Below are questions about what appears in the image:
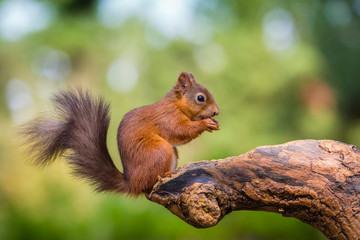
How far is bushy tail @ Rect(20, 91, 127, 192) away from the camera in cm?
137

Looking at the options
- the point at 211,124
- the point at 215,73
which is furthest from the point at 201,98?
the point at 215,73

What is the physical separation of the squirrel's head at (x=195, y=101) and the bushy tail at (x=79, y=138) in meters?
0.28

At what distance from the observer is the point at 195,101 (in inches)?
58.1

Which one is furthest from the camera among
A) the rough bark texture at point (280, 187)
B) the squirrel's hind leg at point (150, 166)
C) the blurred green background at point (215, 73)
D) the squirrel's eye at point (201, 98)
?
the blurred green background at point (215, 73)

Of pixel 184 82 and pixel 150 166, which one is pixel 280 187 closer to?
pixel 150 166

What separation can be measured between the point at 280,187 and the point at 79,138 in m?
0.69

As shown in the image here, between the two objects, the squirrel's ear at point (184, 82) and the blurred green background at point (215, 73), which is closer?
the squirrel's ear at point (184, 82)

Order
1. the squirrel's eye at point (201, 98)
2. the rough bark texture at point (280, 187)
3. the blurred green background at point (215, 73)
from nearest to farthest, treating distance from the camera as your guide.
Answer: the rough bark texture at point (280, 187), the squirrel's eye at point (201, 98), the blurred green background at point (215, 73)

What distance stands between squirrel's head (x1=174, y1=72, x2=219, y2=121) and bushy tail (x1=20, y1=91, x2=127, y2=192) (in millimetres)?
279

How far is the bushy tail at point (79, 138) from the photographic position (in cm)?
137

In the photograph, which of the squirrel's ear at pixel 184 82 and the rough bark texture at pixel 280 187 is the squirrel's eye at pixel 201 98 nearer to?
the squirrel's ear at pixel 184 82

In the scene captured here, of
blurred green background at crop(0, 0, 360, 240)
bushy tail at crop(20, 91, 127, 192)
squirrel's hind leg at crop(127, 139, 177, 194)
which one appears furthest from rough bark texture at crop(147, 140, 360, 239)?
blurred green background at crop(0, 0, 360, 240)

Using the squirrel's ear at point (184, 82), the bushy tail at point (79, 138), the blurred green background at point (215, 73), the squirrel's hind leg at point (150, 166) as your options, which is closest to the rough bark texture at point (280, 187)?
the squirrel's hind leg at point (150, 166)

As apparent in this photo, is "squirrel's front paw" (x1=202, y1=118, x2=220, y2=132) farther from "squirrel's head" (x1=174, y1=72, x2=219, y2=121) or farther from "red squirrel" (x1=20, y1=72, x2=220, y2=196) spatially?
"squirrel's head" (x1=174, y1=72, x2=219, y2=121)
